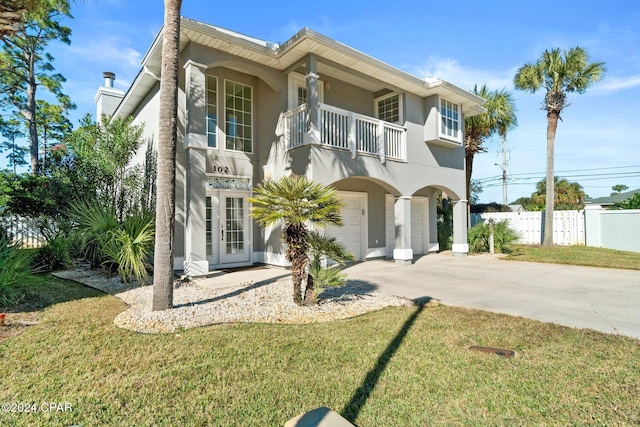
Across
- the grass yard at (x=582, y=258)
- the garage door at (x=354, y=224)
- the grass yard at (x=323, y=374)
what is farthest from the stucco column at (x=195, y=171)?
the grass yard at (x=582, y=258)

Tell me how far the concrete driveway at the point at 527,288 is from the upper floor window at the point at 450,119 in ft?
17.3

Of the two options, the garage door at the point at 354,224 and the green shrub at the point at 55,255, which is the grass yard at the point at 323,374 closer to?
the green shrub at the point at 55,255

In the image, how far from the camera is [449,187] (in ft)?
45.1

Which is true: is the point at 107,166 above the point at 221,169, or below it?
above

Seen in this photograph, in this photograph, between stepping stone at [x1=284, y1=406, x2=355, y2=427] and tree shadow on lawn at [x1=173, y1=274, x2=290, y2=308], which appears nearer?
stepping stone at [x1=284, y1=406, x2=355, y2=427]

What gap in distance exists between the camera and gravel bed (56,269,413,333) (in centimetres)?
533

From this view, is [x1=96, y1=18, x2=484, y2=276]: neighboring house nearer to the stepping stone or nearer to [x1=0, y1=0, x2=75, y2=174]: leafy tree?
the stepping stone

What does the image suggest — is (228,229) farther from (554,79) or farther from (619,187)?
(619,187)

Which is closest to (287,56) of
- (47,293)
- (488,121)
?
(47,293)

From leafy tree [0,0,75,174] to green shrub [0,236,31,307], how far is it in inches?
522

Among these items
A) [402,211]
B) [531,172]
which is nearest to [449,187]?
[402,211]

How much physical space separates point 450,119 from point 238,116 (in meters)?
8.59

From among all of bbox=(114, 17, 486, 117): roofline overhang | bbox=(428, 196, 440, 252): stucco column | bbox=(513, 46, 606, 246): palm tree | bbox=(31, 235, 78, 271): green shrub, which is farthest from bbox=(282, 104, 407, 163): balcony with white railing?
bbox=(513, 46, 606, 246): palm tree

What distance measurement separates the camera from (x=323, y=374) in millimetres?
3580
